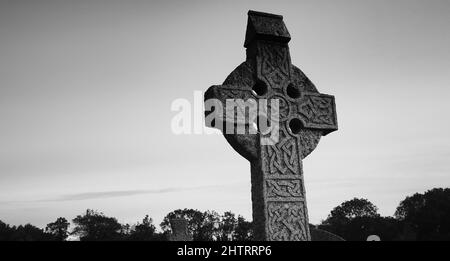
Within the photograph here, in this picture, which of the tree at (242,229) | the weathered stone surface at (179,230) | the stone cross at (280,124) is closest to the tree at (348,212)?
the tree at (242,229)

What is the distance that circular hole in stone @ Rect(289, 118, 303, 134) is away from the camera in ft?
17.5

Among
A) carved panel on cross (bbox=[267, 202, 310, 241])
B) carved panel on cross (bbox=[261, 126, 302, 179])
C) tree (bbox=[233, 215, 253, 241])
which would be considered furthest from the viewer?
tree (bbox=[233, 215, 253, 241])

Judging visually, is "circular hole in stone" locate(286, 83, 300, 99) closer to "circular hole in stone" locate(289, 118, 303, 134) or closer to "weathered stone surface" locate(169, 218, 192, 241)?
"circular hole in stone" locate(289, 118, 303, 134)

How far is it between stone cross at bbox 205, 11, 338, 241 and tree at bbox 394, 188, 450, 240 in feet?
147

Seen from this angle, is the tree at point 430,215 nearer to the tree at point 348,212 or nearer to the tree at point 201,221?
the tree at point 348,212

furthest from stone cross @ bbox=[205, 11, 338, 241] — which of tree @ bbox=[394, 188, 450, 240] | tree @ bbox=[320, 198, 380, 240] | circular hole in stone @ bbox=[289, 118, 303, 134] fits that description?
tree @ bbox=[320, 198, 380, 240]

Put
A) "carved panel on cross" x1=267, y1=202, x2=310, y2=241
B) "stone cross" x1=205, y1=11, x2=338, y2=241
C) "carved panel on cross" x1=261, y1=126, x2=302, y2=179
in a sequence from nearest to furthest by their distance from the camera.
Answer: "carved panel on cross" x1=267, y1=202, x2=310, y2=241 → "stone cross" x1=205, y1=11, x2=338, y2=241 → "carved panel on cross" x1=261, y1=126, x2=302, y2=179

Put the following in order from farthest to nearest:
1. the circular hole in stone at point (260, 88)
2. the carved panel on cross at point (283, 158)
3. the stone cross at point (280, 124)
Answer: the circular hole in stone at point (260, 88) < the carved panel on cross at point (283, 158) < the stone cross at point (280, 124)

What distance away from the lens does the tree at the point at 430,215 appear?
1789 inches

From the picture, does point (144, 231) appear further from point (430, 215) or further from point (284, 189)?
point (284, 189)

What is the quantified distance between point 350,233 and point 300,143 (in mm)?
52844

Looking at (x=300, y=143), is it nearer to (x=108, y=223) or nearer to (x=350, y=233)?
(x=350, y=233)

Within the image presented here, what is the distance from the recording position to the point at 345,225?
54.7 m
